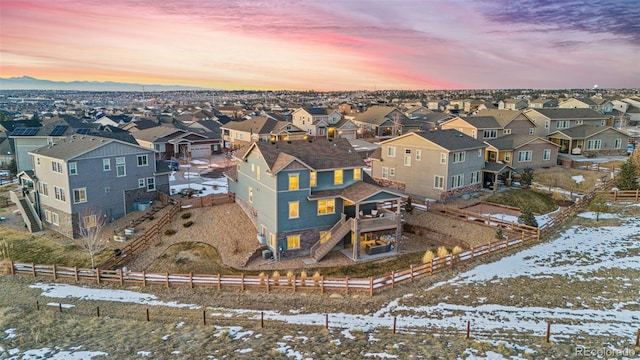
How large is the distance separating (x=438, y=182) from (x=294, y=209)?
54.7 feet

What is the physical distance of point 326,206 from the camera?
105 feet

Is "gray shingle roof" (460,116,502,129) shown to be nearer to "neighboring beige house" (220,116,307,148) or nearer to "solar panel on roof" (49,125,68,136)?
"neighboring beige house" (220,116,307,148)

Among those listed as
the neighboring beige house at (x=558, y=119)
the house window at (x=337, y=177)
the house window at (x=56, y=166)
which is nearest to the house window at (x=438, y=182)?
the house window at (x=337, y=177)

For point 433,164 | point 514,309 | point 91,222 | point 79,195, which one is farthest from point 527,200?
point 79,195

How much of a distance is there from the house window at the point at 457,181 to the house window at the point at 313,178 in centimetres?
1574

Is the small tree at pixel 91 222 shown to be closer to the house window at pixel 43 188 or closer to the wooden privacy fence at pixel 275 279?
the house window at pixel 43 188

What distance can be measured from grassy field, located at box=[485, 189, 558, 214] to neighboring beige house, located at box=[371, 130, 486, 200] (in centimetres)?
301

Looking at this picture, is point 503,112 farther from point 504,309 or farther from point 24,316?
point 24,316

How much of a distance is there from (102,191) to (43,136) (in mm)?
20598

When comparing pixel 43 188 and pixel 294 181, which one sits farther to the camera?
pixel 43 188

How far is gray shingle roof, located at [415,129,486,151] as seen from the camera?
40634 millimetres

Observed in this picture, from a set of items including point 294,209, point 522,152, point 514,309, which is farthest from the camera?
point 522,152

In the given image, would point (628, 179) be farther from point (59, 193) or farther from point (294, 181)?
point (59, 193)

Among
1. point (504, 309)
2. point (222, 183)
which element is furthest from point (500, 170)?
point (222, 183)
